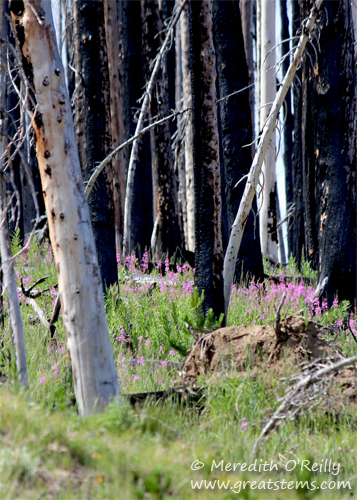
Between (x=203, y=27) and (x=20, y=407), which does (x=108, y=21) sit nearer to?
(x=203, y=27)

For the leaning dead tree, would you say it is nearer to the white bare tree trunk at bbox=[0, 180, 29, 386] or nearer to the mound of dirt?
the mound of dirt

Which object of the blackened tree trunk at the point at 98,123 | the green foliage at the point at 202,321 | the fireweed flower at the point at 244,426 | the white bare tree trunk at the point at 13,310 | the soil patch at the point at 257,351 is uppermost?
the blackened tree trunk at the point at 98,123

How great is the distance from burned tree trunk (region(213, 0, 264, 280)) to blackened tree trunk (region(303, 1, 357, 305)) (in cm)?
151

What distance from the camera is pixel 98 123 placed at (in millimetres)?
6980

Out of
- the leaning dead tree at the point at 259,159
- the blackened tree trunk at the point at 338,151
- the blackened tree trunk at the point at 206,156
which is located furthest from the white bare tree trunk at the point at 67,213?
the blackened tree trunk at the point at 338,151

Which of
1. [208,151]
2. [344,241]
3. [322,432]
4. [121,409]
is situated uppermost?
[208,151]

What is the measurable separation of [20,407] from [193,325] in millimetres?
3034

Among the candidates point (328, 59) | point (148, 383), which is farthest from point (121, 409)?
point (328, 59)

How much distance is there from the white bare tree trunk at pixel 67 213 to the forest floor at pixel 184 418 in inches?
13.2

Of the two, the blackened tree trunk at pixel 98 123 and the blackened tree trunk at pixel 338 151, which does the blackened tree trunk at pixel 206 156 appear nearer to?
the blackened tree trunk at pixel 98 123

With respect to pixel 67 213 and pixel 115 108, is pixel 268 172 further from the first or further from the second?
pixel 67 213

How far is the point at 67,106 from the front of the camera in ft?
11.7

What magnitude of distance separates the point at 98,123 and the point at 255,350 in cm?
436

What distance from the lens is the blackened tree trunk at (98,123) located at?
6.80 m
